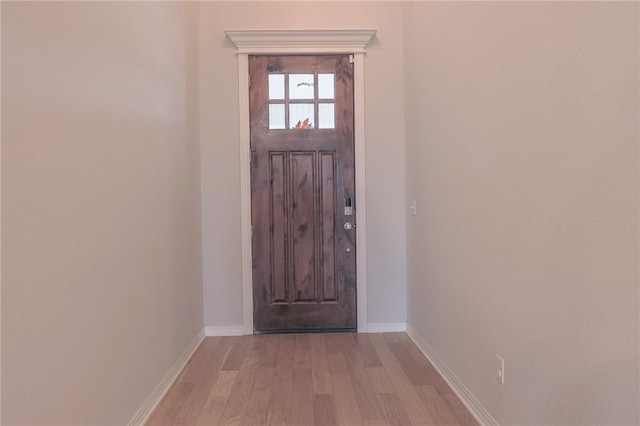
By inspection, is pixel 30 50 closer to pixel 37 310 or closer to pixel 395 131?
pixel 37 310

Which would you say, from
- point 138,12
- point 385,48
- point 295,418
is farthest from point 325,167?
point 295,418

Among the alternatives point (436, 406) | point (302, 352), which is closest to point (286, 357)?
point (302, 352)

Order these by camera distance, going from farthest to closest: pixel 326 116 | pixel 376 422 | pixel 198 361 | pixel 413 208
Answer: pixel 326 116 < pixel 413 208 < pixel 198 361 < pixel 376 422

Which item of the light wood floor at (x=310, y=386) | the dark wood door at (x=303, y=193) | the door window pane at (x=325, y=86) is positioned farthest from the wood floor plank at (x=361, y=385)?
the door window pane at (x=325, y=86)

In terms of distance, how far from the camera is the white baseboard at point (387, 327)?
3383mm

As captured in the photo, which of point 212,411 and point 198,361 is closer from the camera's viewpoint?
point 212,411

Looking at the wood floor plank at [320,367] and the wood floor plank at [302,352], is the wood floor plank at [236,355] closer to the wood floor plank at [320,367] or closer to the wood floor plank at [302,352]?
the wood floor plank at [302,352]

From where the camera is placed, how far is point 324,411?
6.88ft

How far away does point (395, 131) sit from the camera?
3.38 meters

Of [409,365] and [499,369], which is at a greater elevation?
[499,369]

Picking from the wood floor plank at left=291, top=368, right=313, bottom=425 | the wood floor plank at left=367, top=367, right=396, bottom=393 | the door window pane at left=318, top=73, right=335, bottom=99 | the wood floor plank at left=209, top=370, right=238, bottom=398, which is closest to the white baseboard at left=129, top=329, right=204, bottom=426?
the wood floor plank at left=209, top=370, right=238, bottom=398

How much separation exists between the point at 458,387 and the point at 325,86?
2.53 metres

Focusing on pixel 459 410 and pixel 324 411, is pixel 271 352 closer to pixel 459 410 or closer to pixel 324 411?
pixel 324 411

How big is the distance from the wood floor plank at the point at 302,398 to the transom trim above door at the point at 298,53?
94 cm
